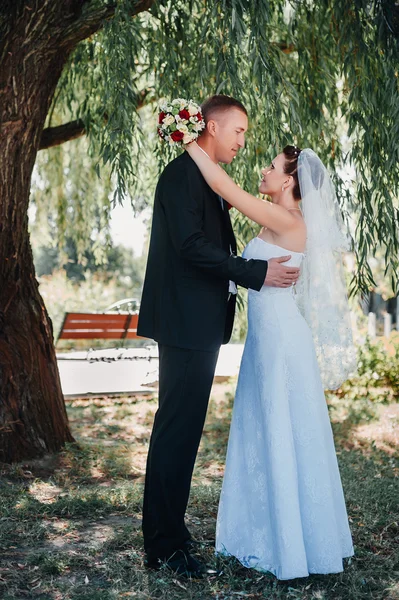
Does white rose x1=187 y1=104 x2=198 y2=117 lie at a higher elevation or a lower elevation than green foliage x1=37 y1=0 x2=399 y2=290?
lower

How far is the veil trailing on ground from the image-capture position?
3.27 metres

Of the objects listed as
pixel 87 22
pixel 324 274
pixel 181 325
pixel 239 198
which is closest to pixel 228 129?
pixel 239 198

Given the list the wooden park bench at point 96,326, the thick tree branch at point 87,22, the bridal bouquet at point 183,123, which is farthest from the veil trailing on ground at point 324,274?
the wooden park bench at point 96,326

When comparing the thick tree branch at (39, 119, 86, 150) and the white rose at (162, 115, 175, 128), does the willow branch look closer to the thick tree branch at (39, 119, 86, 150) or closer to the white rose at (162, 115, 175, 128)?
the thick tree branch at (39, 119, 86, 150)

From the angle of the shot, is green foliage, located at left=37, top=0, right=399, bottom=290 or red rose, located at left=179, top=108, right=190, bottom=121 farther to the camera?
green foliage, located at left=37, top=0, right=399, bottom=290

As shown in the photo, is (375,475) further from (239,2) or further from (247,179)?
(239,2)

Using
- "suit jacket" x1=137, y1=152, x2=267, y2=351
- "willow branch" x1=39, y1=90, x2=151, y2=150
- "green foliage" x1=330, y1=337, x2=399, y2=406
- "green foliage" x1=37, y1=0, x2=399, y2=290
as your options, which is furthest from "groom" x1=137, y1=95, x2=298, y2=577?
"green foliage" x1=330, y1=337, x2=399, y2=406

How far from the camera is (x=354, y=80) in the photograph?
449cm

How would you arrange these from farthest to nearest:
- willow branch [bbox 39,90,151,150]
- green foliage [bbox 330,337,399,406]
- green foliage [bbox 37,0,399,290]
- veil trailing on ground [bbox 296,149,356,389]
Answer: green foliage [bbox 330,337,399,406] < willow branch [bbox 39,90,151,150] < green foliage [bbox 37,0,399,290] < veil trailing on ground [bbox 296,149,356,389]

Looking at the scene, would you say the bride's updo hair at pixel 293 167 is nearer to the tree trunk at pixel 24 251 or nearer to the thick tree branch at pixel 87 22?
the thick tree branch at pixel 87 22

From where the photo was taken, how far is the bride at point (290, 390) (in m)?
3.07

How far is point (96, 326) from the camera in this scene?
9.58m

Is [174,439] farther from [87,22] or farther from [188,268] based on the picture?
[87,22]

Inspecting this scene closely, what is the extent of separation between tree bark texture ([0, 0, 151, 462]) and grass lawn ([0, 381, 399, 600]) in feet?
0.88
